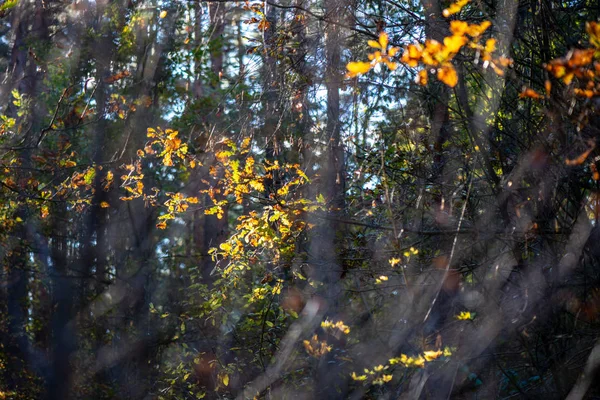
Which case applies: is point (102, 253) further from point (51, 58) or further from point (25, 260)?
point (51, 58)

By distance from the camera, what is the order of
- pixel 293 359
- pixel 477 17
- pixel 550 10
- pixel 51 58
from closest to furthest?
pixel 550 10, pixel 477 17, pixel 293 359, pixel 51 58

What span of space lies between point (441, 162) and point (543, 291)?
50.4 inches

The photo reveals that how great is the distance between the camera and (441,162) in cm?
527

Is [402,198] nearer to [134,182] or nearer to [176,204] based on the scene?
[176,204]

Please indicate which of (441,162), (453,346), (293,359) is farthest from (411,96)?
(293,359)

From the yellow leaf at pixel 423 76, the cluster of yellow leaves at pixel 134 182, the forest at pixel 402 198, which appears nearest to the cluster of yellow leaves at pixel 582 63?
the forest at pixel 402 198

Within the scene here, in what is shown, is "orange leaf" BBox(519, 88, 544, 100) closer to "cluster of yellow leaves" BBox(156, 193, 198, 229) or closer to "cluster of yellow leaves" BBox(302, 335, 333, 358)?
"cluster of yellow leaves" BBox(156, 193, 198, 229)

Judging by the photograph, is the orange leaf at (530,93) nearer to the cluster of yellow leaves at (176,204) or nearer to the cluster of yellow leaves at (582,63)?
the cluster of yellow leaves at (582,63)

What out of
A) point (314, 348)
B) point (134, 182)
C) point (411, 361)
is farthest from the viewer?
point (314, 348)

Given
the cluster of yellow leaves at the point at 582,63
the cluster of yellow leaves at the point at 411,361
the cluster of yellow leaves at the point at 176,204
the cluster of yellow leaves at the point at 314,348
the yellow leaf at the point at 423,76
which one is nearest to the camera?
the cluster of yellow leaves at the point at 582,63

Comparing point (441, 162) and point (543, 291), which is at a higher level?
point (441, 162)

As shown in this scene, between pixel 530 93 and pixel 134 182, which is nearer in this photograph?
pixel 530 93

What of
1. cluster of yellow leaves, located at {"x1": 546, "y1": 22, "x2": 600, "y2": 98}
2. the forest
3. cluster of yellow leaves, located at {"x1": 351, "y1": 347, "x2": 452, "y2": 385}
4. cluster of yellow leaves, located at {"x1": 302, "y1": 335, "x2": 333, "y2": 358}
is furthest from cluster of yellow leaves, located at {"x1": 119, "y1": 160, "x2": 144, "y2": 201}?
cluster of yellow leaves, located at {"x1": 546, "y1": 22, "x2": 600, "y2": 98}

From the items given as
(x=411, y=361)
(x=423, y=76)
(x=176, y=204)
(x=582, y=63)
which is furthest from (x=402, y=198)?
(x=582, y=63)
